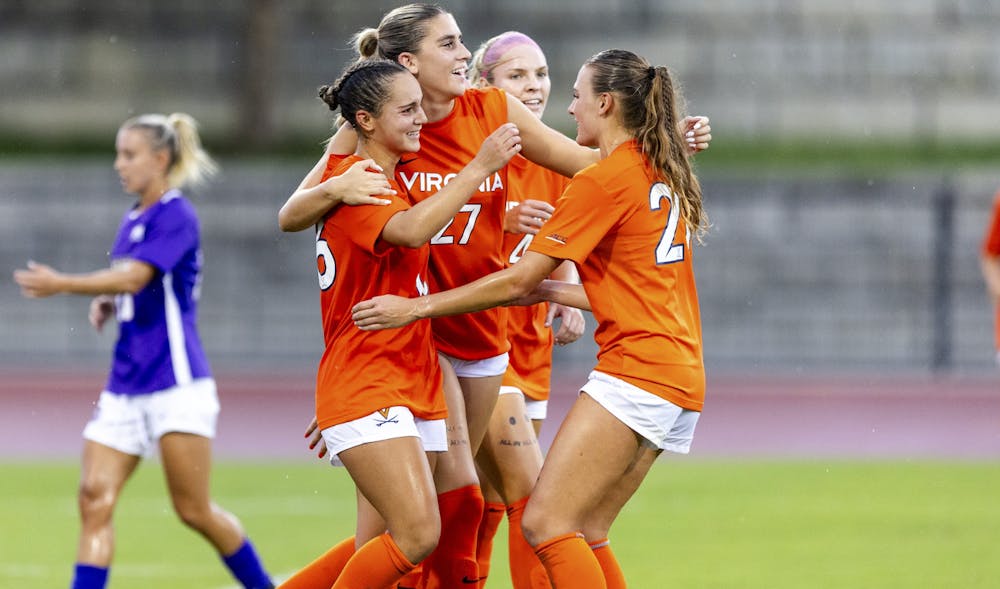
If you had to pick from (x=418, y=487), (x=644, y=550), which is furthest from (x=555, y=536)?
(x=644, y=550)

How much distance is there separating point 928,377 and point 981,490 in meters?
5.16

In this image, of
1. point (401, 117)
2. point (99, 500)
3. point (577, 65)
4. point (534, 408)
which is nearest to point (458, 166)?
point (401, 117)

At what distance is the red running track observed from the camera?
1206cm

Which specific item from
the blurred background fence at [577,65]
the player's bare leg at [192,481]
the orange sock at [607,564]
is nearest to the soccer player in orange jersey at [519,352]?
the orange sock at [607,564]

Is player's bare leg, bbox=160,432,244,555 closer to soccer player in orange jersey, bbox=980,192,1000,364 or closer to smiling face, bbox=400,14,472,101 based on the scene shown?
smiling face, bbox=400,14,472,101

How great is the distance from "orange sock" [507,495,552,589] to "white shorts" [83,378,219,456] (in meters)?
1.56

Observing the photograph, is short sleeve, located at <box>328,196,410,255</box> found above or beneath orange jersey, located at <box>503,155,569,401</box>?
above

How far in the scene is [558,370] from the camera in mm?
15500

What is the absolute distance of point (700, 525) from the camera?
9.06 m

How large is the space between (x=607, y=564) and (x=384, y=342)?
3.65ft

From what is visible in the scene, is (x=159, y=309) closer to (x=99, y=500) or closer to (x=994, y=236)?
(x=99, y=500)

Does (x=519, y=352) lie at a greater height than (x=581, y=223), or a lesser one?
lesser

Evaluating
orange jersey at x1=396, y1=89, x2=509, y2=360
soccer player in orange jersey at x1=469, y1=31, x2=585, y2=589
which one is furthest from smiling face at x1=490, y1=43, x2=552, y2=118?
orange jersey at x1=396, y1=89, x2=509, y2=360

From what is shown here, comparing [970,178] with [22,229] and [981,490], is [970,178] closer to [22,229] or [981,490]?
[981,490]
